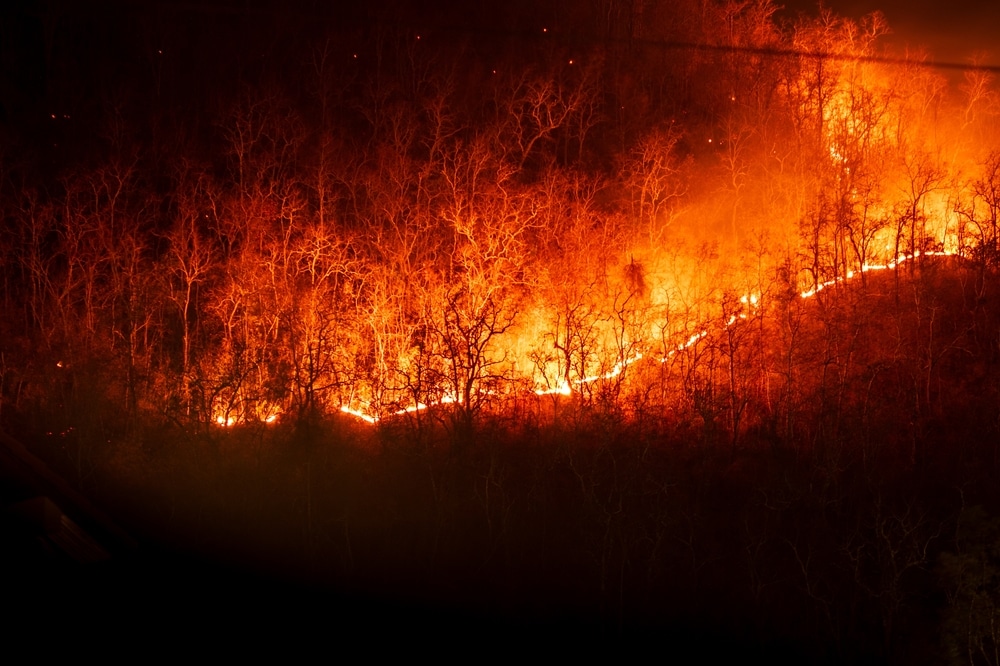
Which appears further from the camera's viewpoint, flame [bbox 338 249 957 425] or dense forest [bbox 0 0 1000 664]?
flame [bbox 338 249 957 425]

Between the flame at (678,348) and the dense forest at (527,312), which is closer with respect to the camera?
the dense forest at (527,312)

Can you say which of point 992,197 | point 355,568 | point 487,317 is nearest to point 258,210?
point 487,317

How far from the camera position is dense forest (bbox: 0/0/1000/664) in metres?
23.5

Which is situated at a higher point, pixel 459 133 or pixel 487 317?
pixel 459 133

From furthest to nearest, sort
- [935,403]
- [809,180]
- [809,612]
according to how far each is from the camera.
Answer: [809,180] < [935,403] < [809,612]

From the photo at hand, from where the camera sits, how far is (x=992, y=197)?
1260 inches

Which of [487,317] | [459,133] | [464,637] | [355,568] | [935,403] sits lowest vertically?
[464,637]

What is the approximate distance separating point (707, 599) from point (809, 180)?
18635mm

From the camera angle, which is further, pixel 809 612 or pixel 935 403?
pixel 935 403

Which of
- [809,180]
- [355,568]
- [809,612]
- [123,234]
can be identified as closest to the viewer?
[809,612]

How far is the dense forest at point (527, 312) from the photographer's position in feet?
77.3

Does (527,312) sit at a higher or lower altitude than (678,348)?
higher

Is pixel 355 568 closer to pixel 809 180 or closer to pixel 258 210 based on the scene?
pixel 258 210

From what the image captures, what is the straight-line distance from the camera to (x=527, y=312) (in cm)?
2986
